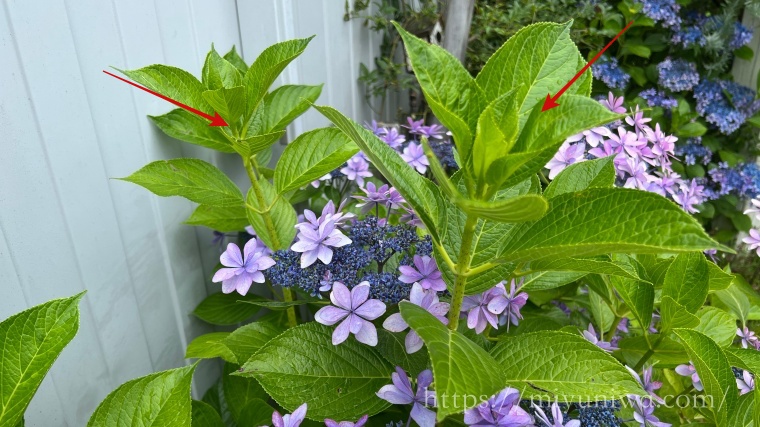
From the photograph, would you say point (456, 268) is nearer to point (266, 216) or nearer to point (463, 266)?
point (463, 266)

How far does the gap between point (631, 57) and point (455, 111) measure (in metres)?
2.64

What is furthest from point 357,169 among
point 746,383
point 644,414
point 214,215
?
point 746,383

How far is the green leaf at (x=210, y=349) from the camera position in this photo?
111cm

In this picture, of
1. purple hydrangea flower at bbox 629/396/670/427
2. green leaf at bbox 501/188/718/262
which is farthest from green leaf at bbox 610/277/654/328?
green leaf at bbox 501/188/718/262

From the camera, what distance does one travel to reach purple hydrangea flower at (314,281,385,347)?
875mm

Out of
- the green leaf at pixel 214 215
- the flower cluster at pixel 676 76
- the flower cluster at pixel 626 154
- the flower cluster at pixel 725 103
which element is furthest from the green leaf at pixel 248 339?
the flower cluster at pixel 725 103

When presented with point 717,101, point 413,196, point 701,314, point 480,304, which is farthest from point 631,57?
point 413,196

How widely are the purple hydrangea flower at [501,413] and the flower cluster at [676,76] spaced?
2441mm

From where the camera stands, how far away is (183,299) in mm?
1319

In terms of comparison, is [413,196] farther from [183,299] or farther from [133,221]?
[183,299]

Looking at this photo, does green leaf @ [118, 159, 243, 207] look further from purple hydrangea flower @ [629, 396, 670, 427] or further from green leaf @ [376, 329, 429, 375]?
purple hydrangea flower @ [629, 396, 670, 427]

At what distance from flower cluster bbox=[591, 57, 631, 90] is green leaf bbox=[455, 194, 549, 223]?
2.32 metres

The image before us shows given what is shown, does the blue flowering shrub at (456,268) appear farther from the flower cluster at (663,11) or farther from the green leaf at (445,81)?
the flower cluster at (663,11)

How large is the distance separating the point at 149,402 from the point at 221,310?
57cm
